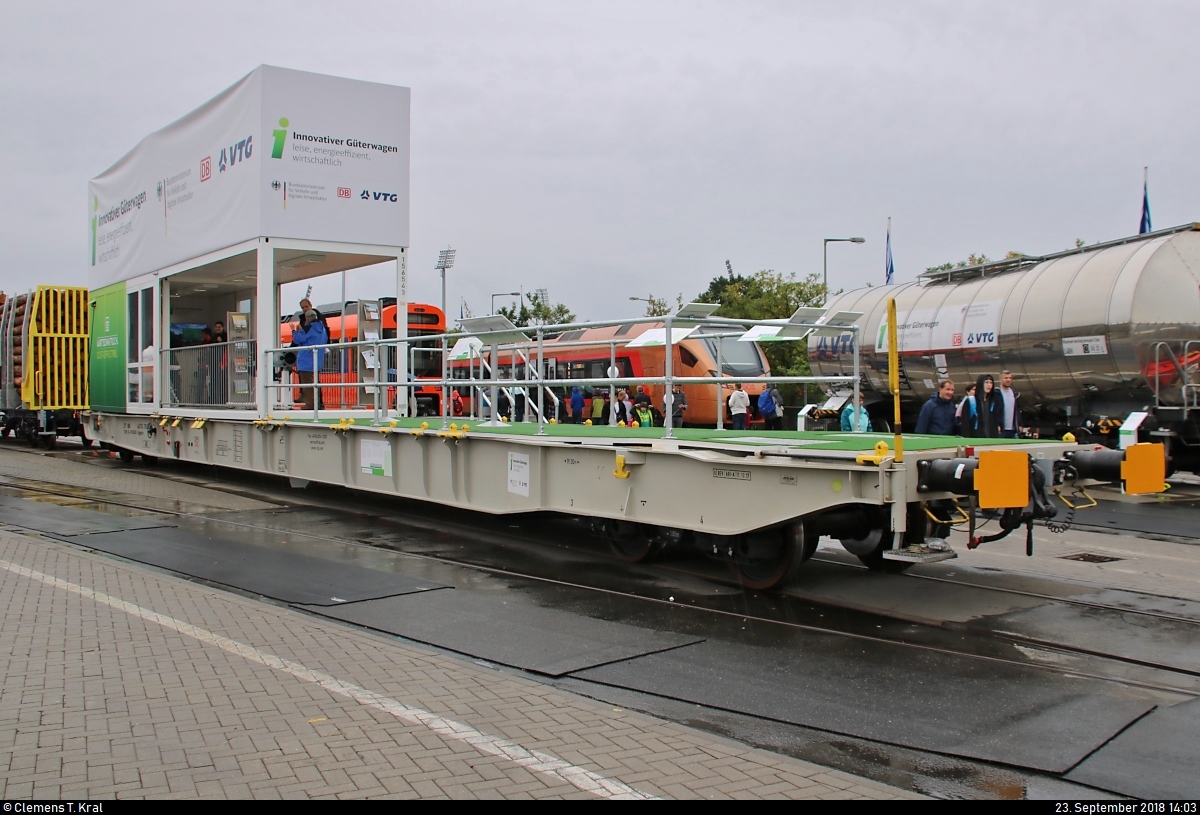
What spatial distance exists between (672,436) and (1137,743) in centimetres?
439

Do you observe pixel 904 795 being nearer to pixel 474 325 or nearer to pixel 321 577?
pixel 321 577

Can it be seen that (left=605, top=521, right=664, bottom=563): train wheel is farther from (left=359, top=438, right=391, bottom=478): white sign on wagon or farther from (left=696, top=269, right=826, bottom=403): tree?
(left=696, top=269, right=826, bottom=403): tree

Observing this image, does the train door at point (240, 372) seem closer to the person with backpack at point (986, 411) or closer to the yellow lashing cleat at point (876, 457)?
the person with backpack at point (986, 411)

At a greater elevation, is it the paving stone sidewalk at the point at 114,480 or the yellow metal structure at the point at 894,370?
the yellow metal structure at the point at 894,370

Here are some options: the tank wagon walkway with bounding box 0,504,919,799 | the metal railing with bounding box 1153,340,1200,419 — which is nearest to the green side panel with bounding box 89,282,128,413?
the tank wagon walkway with bounding box 0,504,919,799

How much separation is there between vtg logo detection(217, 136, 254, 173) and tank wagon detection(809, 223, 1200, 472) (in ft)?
39.6

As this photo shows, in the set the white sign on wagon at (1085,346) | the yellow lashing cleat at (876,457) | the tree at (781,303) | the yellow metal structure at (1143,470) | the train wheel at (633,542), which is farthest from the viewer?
the tree at (781,303)

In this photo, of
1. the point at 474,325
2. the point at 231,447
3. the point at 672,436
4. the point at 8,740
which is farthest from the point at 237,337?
the point at 8,740

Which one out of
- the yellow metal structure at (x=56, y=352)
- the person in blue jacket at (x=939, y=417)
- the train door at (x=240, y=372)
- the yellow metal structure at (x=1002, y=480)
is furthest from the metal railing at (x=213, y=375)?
the yellow metal structure at (x=1002, y=480)

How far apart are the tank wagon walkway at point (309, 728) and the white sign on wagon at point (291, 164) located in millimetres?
8944

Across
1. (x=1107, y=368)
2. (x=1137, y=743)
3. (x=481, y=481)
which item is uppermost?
(x=1107, y=368)

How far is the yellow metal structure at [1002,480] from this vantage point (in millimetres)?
6438

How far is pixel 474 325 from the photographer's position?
35.3ft
